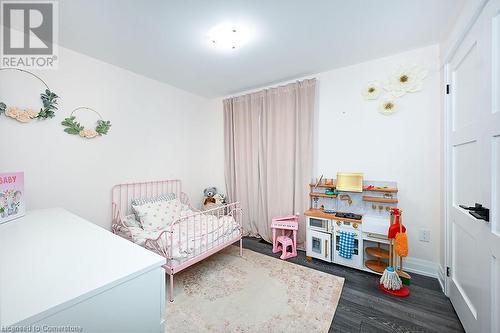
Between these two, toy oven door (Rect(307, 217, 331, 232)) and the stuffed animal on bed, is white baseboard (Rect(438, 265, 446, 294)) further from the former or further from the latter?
the stuffed animal on bed

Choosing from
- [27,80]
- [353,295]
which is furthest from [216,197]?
[27,80]

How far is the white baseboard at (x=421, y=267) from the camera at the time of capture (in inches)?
87.1

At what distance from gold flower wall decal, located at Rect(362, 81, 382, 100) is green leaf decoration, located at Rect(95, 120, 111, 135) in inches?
126

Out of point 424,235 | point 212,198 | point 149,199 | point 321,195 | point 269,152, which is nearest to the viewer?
point 424,235

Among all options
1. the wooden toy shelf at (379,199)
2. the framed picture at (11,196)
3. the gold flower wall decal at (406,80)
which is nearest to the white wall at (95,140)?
the framed picture at (11,196)

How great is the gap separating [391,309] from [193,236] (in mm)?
1910

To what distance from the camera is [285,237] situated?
2.79 metres

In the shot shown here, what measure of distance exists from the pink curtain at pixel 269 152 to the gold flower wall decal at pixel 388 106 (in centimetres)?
82

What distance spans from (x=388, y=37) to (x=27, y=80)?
Answer: 3559mm

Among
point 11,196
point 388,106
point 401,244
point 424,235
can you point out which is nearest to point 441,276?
point 424,235

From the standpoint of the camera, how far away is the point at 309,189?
290 centimetres

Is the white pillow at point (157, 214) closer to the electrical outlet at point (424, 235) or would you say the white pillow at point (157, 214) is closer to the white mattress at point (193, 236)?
the white mattress at point (193, 236)

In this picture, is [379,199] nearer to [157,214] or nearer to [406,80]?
[406,80]

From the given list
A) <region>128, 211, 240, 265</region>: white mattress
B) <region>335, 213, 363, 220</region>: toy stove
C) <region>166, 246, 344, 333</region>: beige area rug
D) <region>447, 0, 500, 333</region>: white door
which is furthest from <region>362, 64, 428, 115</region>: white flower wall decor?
<region>128, 211, 240, 265</region>: white mattress
